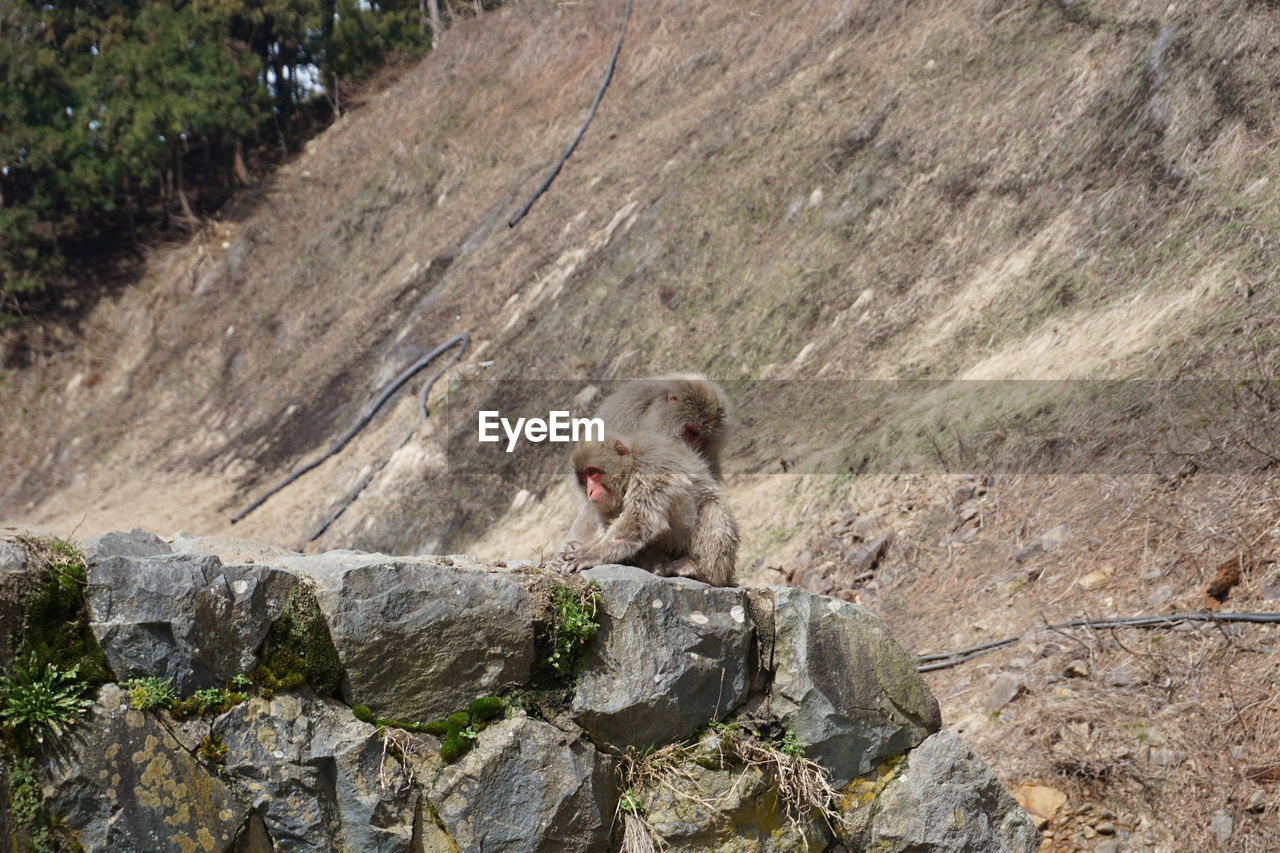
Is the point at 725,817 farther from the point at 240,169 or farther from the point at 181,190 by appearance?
the point at 240,169

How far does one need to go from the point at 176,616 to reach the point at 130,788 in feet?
2.03

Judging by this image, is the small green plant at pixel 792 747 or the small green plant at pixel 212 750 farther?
the small green plant at pixel 792 747

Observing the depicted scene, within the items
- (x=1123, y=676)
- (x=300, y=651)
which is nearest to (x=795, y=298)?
(x=1123, y=676)

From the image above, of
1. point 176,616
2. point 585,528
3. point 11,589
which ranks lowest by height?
point 585,528

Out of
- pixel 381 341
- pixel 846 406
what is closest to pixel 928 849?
pixel 846 406

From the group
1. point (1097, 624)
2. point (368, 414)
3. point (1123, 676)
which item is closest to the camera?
point (1123, 676)

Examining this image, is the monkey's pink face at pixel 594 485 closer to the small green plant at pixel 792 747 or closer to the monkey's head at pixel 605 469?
the monkey's head at pixel 605 469

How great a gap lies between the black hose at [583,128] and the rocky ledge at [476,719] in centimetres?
1718

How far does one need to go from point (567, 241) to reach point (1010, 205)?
818 centimetres

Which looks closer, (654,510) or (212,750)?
(212,750)

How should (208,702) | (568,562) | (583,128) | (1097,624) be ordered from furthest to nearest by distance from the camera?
(583,128) < (1097,624) < (568,562) < (208,702)

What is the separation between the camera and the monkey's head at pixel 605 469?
6164 millimetres

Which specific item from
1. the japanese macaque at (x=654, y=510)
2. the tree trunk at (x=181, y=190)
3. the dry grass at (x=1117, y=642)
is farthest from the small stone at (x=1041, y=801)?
the tree trunk at (x=181, y=190)

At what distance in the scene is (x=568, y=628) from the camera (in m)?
5.23
